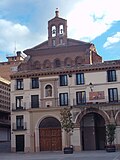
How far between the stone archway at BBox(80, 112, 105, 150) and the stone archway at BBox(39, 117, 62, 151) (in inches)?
141

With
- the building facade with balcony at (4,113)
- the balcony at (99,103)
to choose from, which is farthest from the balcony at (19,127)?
the building facade with balcony at (4,113)

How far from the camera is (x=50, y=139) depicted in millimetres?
51656

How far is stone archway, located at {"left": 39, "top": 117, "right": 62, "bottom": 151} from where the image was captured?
2020 inches

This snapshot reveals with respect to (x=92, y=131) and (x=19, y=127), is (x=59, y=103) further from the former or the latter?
(x=19, y=127)

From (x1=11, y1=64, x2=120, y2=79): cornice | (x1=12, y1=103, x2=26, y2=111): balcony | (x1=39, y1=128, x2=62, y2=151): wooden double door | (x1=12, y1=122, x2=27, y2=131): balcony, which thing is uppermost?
(x1=11, y1=64, x2=120, y2=79): cornice

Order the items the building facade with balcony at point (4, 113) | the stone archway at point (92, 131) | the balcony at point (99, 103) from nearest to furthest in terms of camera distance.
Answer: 1. the balcony at point (99, 103)
2. the stone archway at point (92, 131)
3. the building facade with balcony at point (4, 113)

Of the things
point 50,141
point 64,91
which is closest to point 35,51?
point 64,91

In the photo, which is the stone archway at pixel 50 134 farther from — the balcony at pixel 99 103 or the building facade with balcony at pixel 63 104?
the balcony at pixel 99 103

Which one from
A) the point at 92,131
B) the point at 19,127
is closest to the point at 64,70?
the point at 92,131

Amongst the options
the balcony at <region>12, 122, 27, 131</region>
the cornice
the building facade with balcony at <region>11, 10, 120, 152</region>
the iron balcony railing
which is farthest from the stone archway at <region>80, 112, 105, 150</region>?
the balcony at <region>12, 122, 27, 131</region>

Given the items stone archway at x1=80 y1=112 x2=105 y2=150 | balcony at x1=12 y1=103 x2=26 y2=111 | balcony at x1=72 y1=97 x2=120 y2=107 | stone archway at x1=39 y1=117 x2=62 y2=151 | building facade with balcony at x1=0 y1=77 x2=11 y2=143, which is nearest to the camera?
balcony at x1=72 y1=97 x2=120 y2=107

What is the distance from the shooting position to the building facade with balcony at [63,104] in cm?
5034

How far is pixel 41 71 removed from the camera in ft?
177

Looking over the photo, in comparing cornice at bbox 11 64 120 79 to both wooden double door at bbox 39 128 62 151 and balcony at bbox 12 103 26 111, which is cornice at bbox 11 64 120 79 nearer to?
balcony at bbox 12 103 26 111
